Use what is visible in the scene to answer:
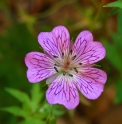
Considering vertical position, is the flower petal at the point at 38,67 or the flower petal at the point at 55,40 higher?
the flower petal at the point at 55,40

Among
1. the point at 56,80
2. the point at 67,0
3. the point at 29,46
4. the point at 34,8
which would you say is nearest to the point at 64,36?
the point at 56,80

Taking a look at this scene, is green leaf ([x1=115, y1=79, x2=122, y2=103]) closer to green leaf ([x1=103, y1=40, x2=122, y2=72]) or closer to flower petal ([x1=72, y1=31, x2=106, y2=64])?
green leaf ([x1=103, y1=40, x2=122, y2=72])

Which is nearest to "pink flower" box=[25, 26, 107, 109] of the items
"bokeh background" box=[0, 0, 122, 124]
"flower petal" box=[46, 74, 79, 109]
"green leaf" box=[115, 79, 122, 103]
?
"flower petal" box=[46, 74, 79, 109]

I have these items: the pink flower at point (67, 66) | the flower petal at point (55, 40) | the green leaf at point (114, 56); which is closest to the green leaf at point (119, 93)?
the green leaf at point (114, 56)

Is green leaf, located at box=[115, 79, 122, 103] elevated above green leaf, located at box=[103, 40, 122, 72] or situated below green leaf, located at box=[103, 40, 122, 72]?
below

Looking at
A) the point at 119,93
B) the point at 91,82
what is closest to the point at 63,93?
the point at 91,82

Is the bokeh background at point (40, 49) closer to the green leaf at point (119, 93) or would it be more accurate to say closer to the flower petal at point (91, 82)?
the green leaf at point (119, 93)

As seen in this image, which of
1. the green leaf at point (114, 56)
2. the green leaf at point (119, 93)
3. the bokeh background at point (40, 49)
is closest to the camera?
the green leaf at point (119, 93)
